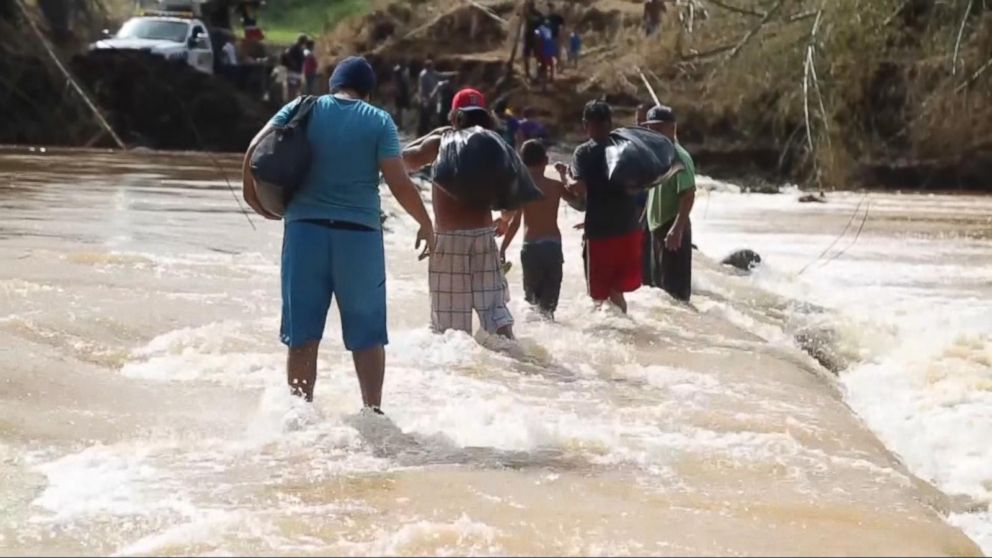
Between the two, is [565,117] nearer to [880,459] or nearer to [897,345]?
[897,345]

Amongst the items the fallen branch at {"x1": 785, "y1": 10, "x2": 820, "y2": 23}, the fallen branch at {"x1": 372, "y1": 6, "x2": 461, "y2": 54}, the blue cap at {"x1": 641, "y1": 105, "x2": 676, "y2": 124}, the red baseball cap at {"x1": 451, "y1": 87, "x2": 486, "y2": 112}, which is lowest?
the fallen branch at {"x1": 372, "y1": 6, "x2": 461, "y2": 54}

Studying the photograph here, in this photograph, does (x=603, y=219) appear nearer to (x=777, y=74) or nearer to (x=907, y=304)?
(x=777, y=74)

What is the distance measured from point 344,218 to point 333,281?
27cm

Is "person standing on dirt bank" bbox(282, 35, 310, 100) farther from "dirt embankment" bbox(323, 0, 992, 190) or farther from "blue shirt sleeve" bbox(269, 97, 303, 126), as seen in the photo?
"blue shirt sleeve" bbox(269, 97, 303, 126)

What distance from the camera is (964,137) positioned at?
28.0 meters

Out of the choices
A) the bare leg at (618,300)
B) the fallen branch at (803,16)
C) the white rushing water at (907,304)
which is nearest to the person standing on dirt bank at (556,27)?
the white rushing water at (907,304)

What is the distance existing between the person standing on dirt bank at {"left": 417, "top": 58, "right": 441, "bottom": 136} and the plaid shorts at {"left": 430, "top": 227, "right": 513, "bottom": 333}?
24.3 metres

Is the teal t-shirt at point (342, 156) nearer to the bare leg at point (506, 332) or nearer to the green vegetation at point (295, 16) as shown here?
the bare leg at point (506, 332)

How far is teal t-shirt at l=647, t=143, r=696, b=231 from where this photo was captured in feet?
35.5

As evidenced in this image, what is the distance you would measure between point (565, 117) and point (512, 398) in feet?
91.7

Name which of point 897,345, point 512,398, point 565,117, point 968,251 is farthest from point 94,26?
point 512,398

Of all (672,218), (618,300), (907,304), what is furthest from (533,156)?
(907,304)

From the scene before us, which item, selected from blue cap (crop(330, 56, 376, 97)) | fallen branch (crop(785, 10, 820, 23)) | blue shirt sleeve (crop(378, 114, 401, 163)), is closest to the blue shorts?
blue shirt sleeve (crop(378, 114, 401, 163))

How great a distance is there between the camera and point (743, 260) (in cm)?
1544
